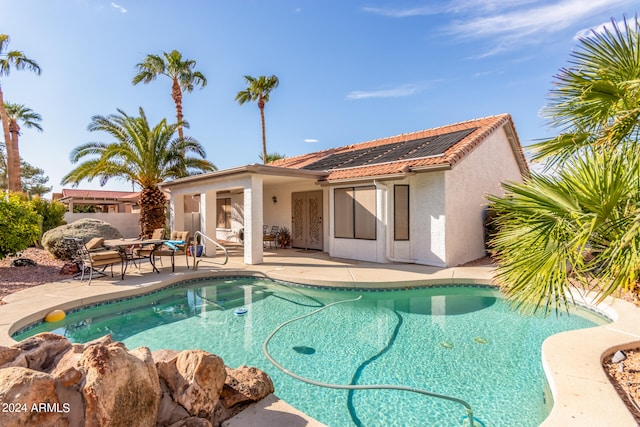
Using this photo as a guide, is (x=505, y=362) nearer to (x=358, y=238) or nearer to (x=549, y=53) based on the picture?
(x=358, y=238)

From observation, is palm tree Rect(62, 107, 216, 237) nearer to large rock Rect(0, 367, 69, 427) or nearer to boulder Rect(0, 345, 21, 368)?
boulder Rect(0, 345, 21, 368)

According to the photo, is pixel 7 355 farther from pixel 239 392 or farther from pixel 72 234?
pixel 72 234

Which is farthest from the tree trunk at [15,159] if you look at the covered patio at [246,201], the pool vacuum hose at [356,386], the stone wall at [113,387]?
the stone wall at [113,387]

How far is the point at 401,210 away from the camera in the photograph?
12.5 m

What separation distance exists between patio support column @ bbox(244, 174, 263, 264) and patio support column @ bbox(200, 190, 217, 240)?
3.38 meters

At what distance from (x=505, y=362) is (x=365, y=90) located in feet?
66.3

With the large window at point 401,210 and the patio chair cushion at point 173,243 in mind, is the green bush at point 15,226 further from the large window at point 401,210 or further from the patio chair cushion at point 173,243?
the large window at point 401,210

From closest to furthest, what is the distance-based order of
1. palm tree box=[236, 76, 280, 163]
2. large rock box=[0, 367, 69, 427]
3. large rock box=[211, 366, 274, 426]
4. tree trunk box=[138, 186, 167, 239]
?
large rock box=[0, 367, 69, 427]
large rock box=[211, 366, 274, 426]
tree trunk box=[138, 186, 167, 239]
palm tree box=[236, 76, 280, 163]

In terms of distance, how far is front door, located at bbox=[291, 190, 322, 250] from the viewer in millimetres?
16562

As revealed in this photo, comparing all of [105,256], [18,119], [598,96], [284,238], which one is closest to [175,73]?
[284,238]

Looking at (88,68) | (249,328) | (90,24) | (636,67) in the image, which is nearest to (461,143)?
(636,67)

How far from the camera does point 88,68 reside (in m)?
15.0

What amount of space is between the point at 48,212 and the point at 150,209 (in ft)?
23.9

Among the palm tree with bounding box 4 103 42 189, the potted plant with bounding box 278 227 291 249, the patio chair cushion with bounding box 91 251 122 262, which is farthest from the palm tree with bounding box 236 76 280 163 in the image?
the patio chair cushion with bounding box 91 251 122 262
